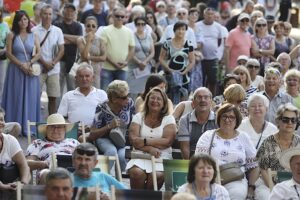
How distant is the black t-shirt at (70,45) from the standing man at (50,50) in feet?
2.80

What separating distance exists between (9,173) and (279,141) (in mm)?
2902

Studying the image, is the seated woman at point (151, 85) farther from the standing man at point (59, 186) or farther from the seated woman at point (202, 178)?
the standing man at point (59, 186)

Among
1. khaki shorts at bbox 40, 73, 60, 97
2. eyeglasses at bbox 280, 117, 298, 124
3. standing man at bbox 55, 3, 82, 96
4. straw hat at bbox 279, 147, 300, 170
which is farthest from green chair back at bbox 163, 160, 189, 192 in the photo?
standing man at bbox 55, 3, 82, 96

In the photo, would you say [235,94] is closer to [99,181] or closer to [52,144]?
[52,144]

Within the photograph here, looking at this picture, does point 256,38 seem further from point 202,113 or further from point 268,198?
point 268,198

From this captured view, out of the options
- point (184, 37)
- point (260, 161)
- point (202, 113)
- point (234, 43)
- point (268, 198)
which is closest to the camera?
point (268, 198)

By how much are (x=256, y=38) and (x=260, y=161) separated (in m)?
9.03

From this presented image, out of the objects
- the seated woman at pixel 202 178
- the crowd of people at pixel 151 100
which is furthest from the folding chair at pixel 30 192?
the seated woman at pixel 202 178

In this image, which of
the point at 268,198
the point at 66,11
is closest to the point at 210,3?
the point at 66,11

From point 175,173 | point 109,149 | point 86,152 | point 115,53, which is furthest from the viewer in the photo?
point 115,53

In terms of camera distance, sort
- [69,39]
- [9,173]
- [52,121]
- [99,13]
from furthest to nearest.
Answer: [99,13] → [69,39] → [52,121] → [9,173]

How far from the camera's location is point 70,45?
2208cm

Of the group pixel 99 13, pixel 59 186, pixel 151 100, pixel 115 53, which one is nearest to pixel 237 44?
pixel 115 53

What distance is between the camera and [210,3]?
107ft
